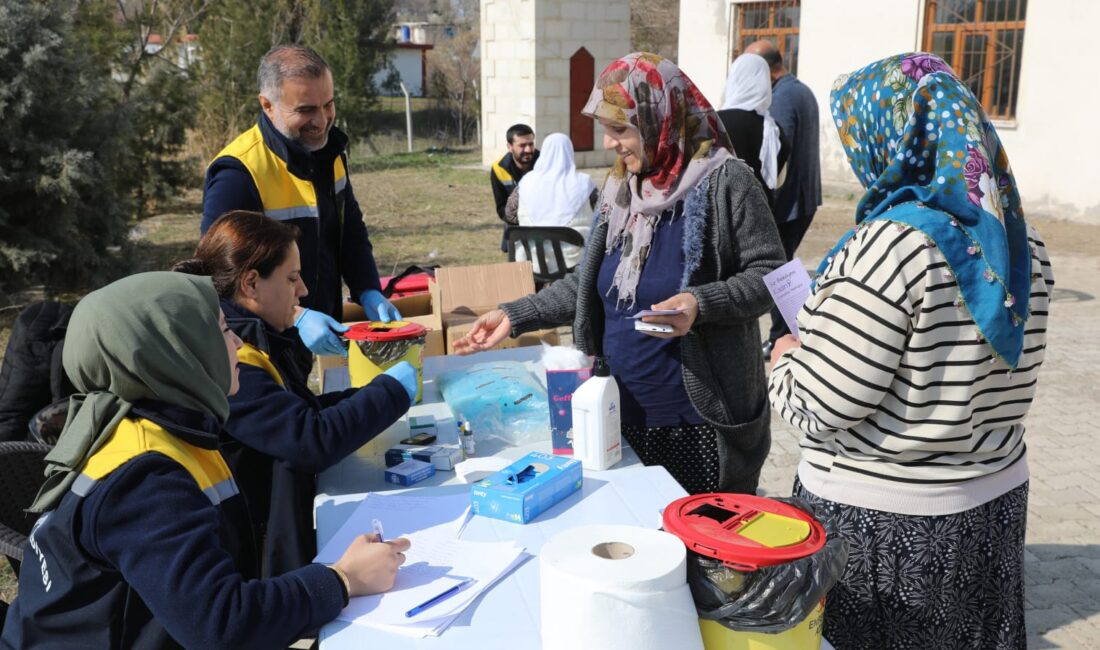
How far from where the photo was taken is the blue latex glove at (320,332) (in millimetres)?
2676

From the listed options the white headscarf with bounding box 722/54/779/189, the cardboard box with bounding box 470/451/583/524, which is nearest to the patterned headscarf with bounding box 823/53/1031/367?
the cardboard box with bounding box 470/451/583/524

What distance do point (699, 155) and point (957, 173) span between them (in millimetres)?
883

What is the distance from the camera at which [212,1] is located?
11648 millimetres

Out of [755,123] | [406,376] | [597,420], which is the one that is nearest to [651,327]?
[597,420]

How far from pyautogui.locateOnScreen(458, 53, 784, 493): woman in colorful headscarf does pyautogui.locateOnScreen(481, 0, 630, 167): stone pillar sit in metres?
15.0

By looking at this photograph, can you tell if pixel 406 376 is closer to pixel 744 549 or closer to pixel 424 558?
pixel 424 558

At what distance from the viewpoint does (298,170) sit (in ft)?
10.3

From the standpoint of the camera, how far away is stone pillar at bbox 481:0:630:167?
17031 mm

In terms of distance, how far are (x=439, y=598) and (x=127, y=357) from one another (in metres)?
0.65

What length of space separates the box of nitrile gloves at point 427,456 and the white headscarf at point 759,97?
12.4 feet

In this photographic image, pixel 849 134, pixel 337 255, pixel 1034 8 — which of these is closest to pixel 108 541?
pixel 849 134

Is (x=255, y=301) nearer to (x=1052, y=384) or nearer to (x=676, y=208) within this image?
(x=676, y=208)

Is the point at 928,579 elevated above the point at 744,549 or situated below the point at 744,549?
below

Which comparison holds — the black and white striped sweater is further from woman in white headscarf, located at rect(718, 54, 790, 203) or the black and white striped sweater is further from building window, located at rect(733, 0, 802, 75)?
building window, located at rect(733, 0, 802, 75)
